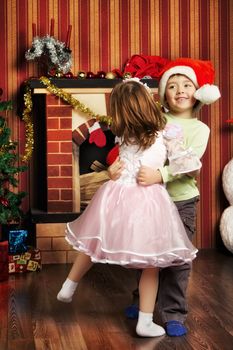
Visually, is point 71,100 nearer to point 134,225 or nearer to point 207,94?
point 207,94

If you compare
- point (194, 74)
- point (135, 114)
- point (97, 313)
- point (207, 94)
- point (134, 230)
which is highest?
point (194, 74)

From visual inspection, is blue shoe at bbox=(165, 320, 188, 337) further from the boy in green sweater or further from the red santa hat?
the red santa hat

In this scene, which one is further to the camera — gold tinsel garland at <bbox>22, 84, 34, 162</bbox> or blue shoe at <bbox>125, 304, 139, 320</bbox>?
gold tinsel garland at <bbox>22, 84, 34, 162</bbox>

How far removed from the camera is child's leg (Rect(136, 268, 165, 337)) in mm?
2742

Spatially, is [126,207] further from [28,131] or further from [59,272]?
[28,131]

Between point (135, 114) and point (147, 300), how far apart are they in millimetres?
753

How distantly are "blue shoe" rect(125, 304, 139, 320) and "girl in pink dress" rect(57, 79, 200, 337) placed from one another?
1.01 feet

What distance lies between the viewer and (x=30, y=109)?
4.74m

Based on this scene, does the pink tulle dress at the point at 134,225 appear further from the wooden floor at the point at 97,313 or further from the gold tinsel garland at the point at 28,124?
the gold tinsel garland at the point at 28,124

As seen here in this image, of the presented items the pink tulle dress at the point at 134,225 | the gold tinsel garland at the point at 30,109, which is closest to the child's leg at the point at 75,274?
the pink tulle dress at the point at 134,225

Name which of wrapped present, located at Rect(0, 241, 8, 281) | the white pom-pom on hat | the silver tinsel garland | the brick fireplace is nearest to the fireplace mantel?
the brick fireplace

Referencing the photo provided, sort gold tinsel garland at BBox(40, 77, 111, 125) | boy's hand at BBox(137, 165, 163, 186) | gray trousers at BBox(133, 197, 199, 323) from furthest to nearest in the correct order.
→ 1. gold tinsel garland at BBox(40, 77, 111, 125)
2. gray trousers at BBox(133, 197, 199, 323)
3. boy's hand at BBox(137, 165, 163, 186)

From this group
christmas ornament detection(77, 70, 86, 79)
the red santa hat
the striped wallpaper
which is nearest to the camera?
the red santa hat

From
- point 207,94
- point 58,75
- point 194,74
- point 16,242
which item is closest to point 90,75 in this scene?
point 58,75
